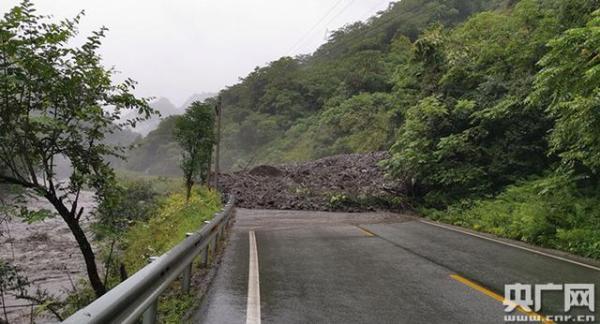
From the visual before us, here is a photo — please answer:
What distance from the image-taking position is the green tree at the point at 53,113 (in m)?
6.94

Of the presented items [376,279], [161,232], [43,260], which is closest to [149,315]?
[376,279]

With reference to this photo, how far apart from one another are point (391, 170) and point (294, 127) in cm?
4868

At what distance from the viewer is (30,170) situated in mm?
7484

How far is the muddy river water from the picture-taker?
11.6 metres

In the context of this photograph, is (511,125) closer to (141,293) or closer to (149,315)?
(149,315)

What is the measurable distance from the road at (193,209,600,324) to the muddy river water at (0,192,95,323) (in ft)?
15.3

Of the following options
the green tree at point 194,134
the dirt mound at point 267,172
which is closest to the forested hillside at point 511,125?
the green tree at point 194,134

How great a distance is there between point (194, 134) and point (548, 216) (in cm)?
1719

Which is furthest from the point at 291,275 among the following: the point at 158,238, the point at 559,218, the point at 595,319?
the point at 158,238

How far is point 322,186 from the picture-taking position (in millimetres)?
28469

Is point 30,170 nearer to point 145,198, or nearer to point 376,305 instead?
point 376,305

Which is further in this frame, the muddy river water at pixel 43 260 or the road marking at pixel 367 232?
the road marking at pixel 367 232

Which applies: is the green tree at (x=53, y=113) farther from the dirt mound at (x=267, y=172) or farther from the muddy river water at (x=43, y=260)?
the dirt mound at (x=267, y=172)

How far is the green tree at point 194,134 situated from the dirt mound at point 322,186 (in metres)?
3.60
